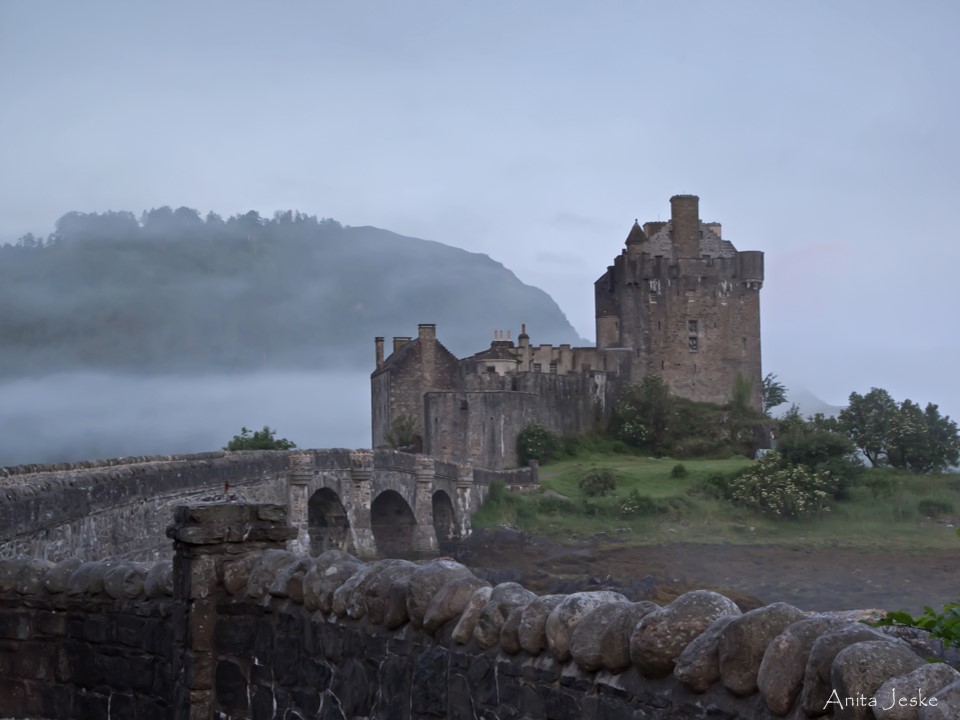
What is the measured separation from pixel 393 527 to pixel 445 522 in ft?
11.7

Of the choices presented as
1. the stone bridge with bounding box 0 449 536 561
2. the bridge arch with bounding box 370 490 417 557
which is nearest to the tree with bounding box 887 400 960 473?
the stone bridge with bounding box 0 449 536 561

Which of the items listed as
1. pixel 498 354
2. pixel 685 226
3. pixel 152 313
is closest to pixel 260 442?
pixel 498 354

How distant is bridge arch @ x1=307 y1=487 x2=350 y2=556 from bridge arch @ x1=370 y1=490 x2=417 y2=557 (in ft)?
11.1

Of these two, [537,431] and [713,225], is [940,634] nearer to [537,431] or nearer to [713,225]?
[537,431]

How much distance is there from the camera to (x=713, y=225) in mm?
69500

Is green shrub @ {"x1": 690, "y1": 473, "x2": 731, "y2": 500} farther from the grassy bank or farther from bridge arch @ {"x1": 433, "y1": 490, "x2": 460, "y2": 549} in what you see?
bridge arch @ {"x1": 433, "y1": 490, "x2": 460, "y2": 549}

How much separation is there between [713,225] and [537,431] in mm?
18753

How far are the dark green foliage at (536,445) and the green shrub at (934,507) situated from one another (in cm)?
1517

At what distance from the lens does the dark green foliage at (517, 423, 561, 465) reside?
184ft

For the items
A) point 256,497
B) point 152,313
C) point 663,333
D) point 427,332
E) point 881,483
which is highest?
point 152,313

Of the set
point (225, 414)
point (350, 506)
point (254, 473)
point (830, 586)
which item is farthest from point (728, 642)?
point (225, 414)

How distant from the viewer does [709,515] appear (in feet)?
152

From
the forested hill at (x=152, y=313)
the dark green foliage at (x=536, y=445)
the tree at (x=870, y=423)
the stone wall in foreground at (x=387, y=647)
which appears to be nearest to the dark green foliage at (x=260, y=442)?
the dark green foliage at (x=536, y=445)

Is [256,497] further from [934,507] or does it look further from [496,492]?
[934,507]
